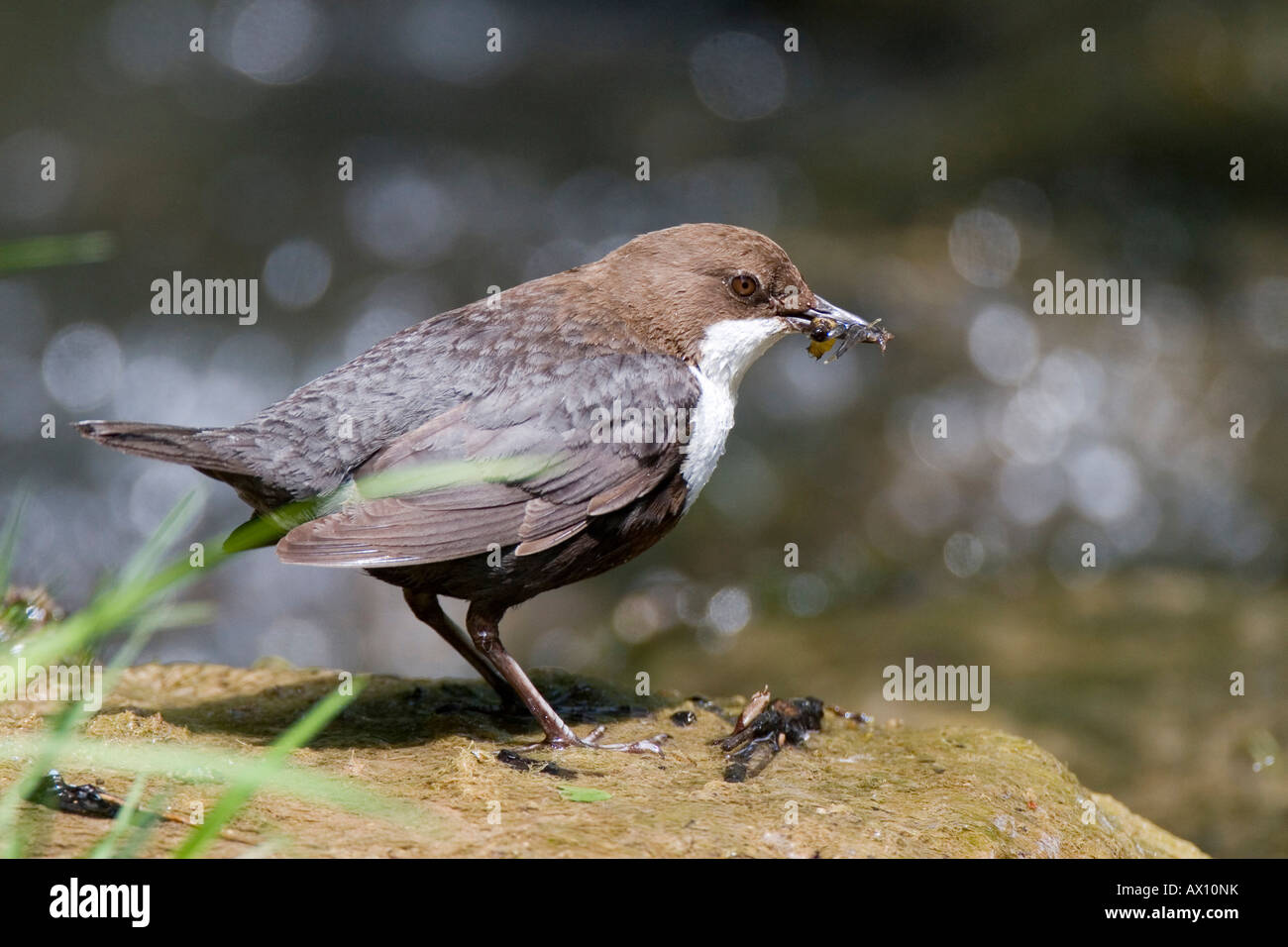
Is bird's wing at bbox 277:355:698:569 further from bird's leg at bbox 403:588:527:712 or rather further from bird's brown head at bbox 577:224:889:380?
bird's leg at bbox 403:588:527:712

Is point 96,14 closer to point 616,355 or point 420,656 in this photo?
point 420,656

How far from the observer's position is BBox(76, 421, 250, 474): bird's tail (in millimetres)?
3596

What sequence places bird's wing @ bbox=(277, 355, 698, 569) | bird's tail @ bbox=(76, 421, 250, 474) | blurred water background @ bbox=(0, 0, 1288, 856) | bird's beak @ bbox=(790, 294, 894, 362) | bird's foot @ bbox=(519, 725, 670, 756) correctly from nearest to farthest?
bird's tail @ bbox=(76, 421, 250, 474)
bird's wing @ bbox=(277, 355, 698, 569)
bird's foot @ bbox=(519, 725, 670, 756)
bird's beak @ bbox=(790, 294, 894, 362)
blurred water background @ bbox=(0, 0, 1288, 856)

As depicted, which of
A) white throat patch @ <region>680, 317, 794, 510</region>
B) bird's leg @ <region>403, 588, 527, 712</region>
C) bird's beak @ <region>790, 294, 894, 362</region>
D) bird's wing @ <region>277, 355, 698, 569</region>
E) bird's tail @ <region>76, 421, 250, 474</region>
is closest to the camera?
bird's tail @ <region>76, 421, 250, 474</region>

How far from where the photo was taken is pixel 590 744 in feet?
13.4

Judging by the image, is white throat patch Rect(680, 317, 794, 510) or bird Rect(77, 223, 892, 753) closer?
bird Rect(77, 223, 892, 753)

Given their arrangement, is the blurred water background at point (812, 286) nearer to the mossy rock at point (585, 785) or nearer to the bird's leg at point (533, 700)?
the mossy rock at point (585, 785)

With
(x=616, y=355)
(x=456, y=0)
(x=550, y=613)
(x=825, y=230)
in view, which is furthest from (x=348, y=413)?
(x=456, y=0)

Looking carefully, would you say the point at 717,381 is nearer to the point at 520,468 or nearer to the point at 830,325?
the point at 830,325

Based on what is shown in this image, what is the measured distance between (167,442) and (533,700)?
1.39 m

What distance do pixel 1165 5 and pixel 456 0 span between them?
260 inches

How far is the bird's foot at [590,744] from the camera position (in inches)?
159

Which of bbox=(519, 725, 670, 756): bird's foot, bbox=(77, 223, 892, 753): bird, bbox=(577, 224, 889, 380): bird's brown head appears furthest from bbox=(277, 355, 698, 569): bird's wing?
bbox=(519, 725, 670, 756): bird's foot

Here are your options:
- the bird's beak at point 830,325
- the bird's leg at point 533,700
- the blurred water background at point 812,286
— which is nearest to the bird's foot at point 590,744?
the bird's leg at point 533,700
